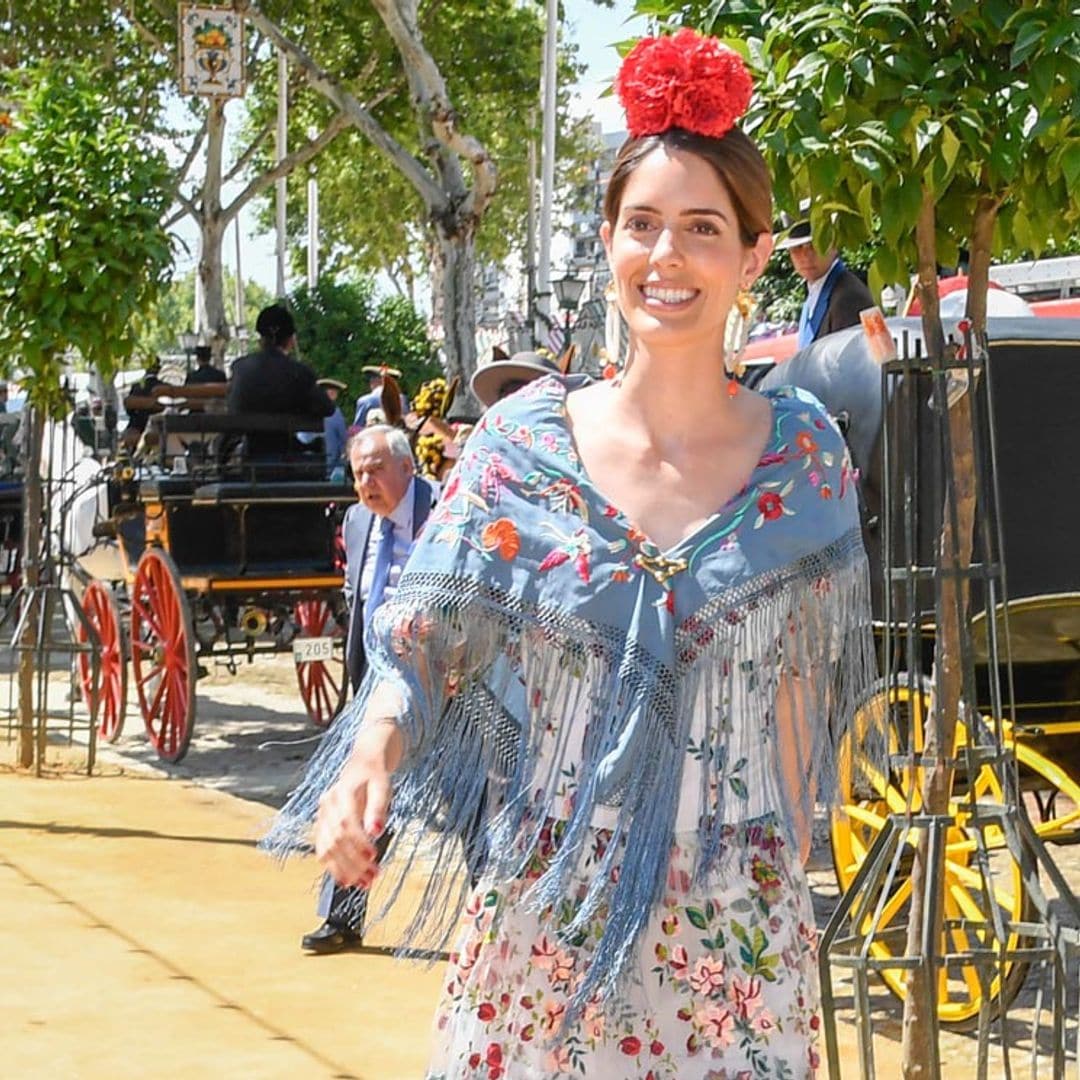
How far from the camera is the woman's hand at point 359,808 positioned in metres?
2.52

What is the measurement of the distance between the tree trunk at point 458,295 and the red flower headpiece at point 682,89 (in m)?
16.8

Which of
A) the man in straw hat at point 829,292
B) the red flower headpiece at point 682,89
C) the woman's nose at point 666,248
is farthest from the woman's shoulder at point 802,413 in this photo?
the man in straw hat at point 829,292

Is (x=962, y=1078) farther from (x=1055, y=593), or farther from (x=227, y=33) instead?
(x=227, y=33)

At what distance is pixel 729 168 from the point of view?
286 cm

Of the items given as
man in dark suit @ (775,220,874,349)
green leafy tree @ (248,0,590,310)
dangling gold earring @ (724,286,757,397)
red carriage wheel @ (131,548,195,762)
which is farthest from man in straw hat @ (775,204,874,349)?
green leafy tree @ (248,0,590,310)

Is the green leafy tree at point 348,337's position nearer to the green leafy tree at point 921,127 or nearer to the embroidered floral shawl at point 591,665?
the green leafy tree at point 921,127

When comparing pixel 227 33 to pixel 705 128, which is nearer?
pixel 705 128

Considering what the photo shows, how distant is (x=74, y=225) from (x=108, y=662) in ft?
10.4

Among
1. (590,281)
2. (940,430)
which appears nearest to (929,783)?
(940,430)

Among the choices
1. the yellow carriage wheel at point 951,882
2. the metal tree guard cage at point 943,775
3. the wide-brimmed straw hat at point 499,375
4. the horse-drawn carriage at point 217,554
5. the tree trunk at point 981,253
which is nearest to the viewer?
the metal tree guard cage at point 943,775

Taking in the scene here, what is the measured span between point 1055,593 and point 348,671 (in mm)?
2776

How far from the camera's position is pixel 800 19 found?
4059 mm

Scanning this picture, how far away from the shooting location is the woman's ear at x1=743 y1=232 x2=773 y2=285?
2938mm

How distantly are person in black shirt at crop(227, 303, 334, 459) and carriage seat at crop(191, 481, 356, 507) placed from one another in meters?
0.42
